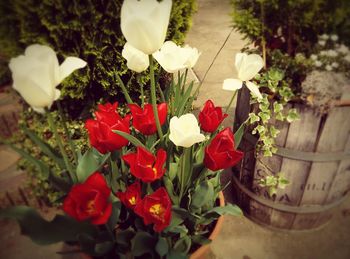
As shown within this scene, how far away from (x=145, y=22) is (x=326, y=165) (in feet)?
3.88

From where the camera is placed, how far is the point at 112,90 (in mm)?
1756

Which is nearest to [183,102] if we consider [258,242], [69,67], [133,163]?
[133,163]

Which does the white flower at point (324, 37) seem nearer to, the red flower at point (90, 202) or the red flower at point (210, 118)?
the red flower at point (210, 118)

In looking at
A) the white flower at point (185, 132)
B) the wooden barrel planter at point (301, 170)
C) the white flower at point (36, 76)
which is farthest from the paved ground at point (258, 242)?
the white flower at point (36, 76)

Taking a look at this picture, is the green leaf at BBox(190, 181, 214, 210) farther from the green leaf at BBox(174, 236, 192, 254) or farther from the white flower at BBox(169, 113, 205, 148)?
the white flower at BBox(169, 113, 205, 148)

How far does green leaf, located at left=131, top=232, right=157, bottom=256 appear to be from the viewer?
1.04 meters

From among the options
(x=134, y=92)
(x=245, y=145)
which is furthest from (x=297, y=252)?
(x=134, y=92)

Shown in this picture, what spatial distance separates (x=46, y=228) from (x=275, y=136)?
3.44 feet

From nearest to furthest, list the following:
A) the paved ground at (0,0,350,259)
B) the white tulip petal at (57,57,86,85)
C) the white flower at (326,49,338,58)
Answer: the white tulip petal at (57,57,86,85) → the white flower at (326,49,338,58) → the paved ground at (0,0,350,259)

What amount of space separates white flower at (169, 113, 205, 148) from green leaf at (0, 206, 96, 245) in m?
0.39

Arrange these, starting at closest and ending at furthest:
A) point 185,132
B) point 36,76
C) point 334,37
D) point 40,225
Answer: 1. point 36,76
2. point 40,225
3. point 185,132
4. point 334,37

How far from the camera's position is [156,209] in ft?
3.29

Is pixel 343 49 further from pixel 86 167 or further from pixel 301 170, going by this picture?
pixel 86 167

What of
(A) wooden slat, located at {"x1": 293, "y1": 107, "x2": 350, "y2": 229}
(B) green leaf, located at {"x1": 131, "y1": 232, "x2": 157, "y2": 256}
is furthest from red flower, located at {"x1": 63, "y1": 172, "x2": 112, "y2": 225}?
(A) wooden slat, located at {"x1": 293, "y1": 107, "x2": 350, "y2": 229}
